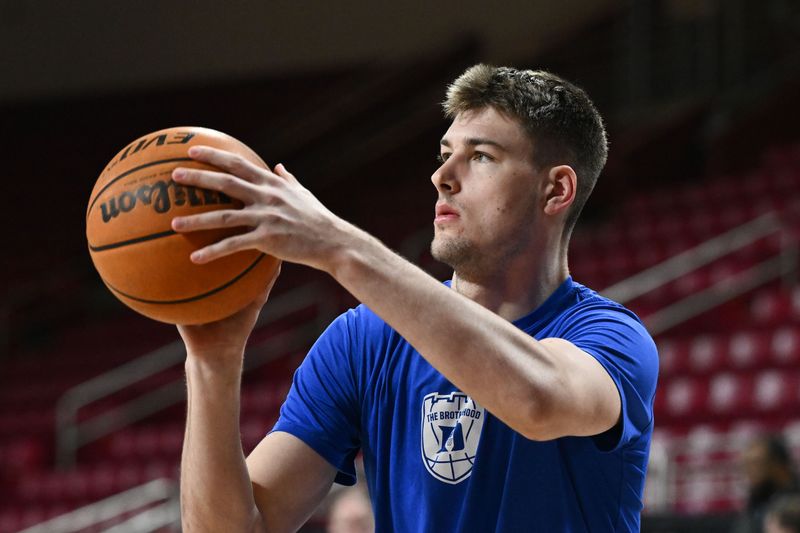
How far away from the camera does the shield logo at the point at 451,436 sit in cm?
255

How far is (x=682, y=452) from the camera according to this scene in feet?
26.4

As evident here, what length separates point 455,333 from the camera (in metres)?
2.12

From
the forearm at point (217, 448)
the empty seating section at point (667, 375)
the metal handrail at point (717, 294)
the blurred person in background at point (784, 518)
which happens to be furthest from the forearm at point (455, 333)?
the metal handrail at point (717, 294)

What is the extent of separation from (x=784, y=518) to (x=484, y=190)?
327cm

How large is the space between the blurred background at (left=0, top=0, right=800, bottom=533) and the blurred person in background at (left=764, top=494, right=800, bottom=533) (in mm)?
510

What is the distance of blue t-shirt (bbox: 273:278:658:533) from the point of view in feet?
8.18

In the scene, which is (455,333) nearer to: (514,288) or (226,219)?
(226,219)

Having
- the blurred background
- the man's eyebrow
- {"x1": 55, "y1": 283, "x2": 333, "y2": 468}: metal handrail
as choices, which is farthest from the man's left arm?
{"x1": 55, "y1": 283, "x2": 333, "y2": 468}: metal handrail

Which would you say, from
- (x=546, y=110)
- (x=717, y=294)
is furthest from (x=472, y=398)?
(x=717, y=294)

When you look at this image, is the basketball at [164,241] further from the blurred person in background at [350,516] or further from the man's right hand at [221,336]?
the blurred person in background at [350,516]

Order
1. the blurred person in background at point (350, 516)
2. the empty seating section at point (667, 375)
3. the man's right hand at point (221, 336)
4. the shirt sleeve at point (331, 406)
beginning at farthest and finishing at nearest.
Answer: the empty seating section at point (667, 375), the blurred person in background at point (350, 516), the shirt sleeve at point (331, 406), the man's right hand at point (221, 336)

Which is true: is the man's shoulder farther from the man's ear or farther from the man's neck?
the man's ear

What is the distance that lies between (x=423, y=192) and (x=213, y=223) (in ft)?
41.4

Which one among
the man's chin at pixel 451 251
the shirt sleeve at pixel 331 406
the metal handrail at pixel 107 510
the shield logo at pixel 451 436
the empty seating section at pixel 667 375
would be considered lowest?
the shield logo at pixel 451 436
